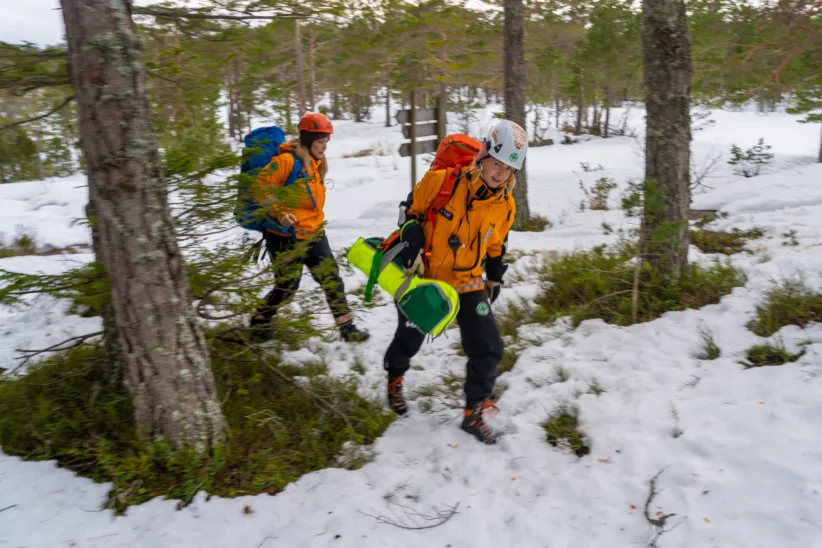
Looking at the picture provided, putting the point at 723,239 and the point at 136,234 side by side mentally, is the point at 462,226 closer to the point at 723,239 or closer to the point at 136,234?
the point at 136,234

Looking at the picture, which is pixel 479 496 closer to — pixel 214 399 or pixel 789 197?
pixel 214 399

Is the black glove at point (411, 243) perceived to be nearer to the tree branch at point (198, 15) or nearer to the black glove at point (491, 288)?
the black glove at point (491, 288)

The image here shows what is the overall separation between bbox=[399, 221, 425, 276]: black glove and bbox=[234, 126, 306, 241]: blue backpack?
37.6 inches

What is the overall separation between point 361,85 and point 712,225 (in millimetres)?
27346

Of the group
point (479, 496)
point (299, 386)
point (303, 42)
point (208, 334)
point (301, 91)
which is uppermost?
point (303, 42)

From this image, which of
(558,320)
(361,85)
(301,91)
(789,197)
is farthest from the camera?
(361,85)

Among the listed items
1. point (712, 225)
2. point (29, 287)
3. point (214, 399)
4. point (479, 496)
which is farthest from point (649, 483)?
point (712, 225)

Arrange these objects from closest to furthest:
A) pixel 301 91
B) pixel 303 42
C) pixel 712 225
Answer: pixel 712 225 → pixel 301 91 → pixel 303 42

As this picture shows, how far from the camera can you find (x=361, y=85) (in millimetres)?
31625

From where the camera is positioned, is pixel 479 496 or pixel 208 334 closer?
pixel 479 496

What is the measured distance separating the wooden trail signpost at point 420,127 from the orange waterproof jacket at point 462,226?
5.00 metres

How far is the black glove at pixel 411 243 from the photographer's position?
3.21m

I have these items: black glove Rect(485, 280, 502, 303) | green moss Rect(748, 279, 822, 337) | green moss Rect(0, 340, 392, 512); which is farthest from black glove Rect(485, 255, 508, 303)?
green moss Rect(748, 279, 822, 337)

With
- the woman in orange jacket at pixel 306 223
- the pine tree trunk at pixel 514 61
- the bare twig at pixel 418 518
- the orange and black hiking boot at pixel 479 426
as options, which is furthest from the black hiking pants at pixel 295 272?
the pine tree trunk at pixel 514 61
